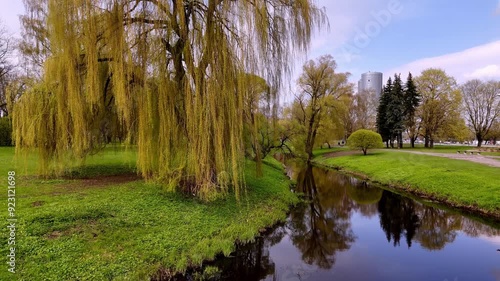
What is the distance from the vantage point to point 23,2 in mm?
7570

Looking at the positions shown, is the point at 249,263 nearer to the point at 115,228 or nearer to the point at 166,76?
the point at 115,228

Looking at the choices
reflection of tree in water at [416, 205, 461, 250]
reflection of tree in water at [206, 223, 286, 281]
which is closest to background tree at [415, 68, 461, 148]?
reflection of tree in water at [416, 205, 461, 250]

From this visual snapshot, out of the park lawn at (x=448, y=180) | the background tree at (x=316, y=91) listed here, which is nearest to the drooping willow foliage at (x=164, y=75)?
the park lawn at (x=448, y=180)

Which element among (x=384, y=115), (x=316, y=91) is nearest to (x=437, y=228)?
(x=316, y=91)

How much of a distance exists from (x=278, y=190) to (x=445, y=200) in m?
7.27

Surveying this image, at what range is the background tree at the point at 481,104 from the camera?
36.2 m

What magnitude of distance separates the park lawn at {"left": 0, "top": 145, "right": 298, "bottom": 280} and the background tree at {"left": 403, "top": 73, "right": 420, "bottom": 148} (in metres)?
33.3

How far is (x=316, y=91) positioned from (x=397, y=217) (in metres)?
20.1

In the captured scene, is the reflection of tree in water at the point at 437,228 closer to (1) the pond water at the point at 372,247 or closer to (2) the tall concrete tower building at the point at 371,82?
(1) the pond water at the point at 372,247

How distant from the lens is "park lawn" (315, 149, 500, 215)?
35.9 feet

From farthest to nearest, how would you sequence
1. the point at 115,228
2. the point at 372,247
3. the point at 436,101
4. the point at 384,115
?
the point at 384,115, the point at 436,101, the point at 372,247, the point at 115,228

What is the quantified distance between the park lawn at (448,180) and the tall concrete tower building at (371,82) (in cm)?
3092

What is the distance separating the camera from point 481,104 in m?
37.3

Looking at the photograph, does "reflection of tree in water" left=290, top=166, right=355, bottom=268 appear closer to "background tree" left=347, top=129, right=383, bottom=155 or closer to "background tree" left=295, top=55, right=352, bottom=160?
"background tree" left=347, top=129, right=383, bottom=155
